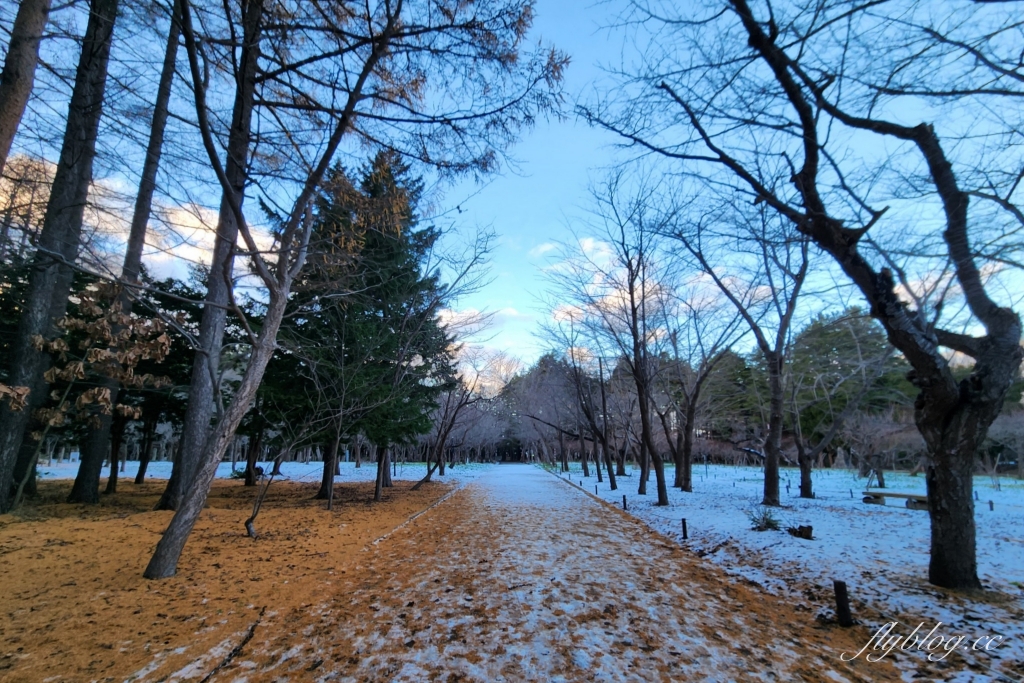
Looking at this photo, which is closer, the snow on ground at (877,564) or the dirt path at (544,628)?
the dirt path at (544,628)

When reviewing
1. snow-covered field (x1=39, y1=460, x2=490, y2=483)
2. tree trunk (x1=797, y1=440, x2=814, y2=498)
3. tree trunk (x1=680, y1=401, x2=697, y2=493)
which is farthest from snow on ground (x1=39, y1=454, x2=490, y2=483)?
tree trunk (x1=797, y1=440, x2=814, y2=498)

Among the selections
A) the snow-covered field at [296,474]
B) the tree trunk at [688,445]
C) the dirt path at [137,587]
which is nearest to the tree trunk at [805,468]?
the tree trunk at [688,445]

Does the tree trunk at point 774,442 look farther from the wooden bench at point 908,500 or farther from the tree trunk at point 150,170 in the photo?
the tree trunk at point 150,170

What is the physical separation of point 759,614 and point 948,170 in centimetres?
506

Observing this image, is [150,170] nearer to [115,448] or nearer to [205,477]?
[205,477]

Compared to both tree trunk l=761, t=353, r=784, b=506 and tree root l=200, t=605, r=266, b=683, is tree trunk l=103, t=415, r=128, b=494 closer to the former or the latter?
tree root l=200, t=605, r=266, b=683

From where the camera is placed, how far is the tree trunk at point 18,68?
131 inches

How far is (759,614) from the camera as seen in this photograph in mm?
4492

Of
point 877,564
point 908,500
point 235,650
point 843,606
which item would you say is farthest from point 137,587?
point 908,500

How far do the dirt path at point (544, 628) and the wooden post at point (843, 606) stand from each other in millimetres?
86

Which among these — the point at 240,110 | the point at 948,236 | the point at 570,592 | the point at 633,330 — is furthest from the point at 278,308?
the point at 633,330

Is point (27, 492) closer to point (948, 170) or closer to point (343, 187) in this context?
point (343, 187)

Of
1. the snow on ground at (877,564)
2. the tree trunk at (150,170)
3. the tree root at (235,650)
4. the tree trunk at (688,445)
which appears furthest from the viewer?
the tree trunk at (688,445)

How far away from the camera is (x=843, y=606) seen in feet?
13.9
